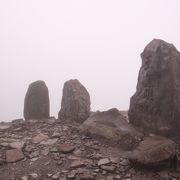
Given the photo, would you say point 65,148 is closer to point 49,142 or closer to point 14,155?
point 49,142

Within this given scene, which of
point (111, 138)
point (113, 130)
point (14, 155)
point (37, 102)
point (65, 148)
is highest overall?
point (37, 102)

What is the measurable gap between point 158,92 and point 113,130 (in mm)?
2038

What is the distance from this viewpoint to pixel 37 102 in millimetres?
13008

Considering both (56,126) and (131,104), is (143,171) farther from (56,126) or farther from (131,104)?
(56,126)

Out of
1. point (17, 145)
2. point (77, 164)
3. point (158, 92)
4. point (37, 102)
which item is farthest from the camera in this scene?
point (37, 102)

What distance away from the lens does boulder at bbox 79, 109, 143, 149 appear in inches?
348

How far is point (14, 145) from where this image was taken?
8930 mm

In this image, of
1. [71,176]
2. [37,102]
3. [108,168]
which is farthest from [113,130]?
A: [37,102]

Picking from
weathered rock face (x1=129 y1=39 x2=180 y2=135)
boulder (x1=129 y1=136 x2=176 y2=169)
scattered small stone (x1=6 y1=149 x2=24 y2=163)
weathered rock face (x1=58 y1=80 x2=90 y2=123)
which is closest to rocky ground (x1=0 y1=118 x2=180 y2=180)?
scattered small stone (x1=6 y1=149 x2=24 y2=163)

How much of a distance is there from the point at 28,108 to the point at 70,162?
6131 millimetres

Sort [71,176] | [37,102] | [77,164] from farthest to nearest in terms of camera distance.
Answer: [37,102] → [77,164] → [71,176]

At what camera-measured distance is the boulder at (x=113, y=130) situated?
8.85 m

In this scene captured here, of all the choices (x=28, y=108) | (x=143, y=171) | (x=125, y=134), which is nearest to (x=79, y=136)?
(x=125, y=134)

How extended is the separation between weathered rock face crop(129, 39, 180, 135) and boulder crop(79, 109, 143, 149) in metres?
0.57
